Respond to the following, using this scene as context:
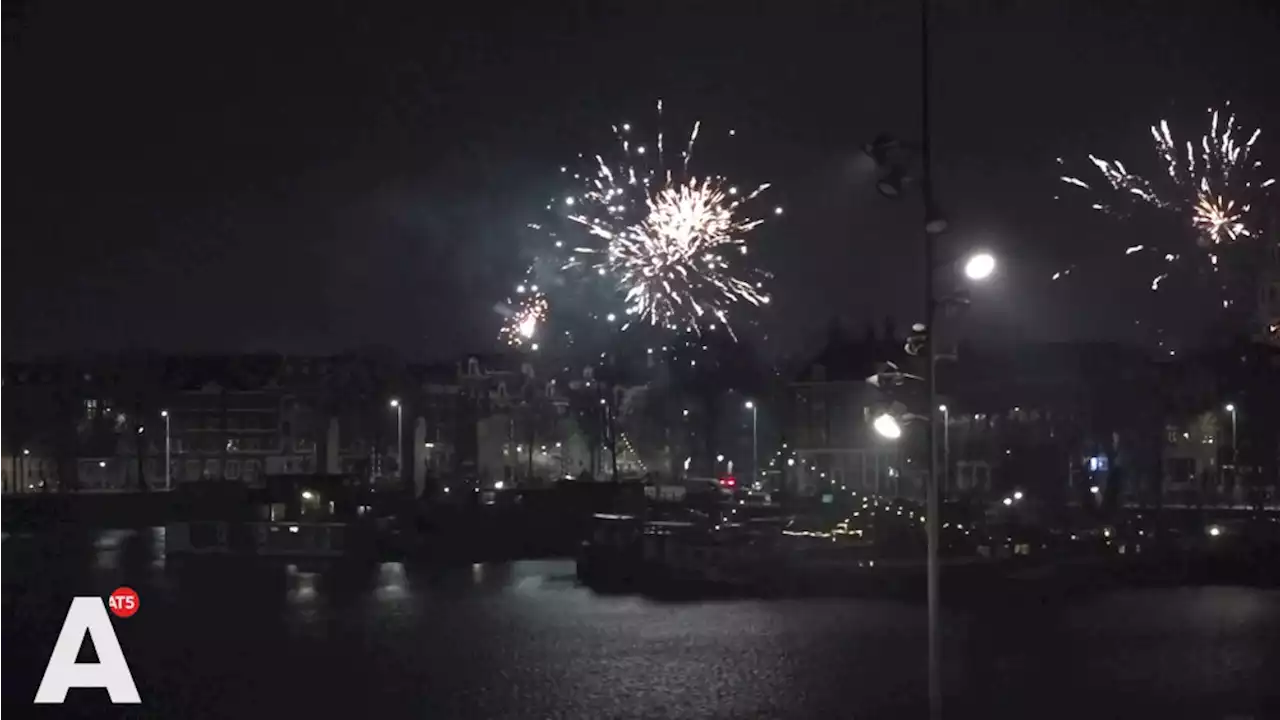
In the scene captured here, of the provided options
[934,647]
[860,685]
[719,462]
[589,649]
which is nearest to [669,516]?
[589,649]

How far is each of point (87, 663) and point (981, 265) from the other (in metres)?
12.5

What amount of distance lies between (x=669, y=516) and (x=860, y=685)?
35.2 m

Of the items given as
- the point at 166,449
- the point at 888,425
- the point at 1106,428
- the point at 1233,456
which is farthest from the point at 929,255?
the point at 166,449

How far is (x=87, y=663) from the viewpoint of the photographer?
1953cm

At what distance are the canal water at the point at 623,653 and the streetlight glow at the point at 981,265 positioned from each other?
6.42m

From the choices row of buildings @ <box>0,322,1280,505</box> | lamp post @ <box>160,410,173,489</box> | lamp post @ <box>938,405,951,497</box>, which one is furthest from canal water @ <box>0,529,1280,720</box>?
lamp post @ <box>160,410,173,489</box>

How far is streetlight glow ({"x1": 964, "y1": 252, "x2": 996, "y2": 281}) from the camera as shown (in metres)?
14.8

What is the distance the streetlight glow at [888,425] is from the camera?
16203mm

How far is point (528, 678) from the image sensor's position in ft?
73.0

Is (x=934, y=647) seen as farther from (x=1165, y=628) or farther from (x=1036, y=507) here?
(x=1036, y=507)

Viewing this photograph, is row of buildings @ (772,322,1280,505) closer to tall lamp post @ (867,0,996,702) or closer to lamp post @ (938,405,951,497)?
lamp post @ (938,405,951,497)

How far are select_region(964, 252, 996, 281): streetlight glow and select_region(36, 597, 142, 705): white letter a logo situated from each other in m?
9.20

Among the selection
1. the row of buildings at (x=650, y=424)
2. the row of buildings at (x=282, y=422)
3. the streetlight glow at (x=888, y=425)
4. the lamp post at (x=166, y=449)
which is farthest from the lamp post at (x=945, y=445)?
the lamp post at (x=166, y=449)

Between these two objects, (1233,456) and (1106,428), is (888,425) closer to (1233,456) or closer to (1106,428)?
(1106,428)
